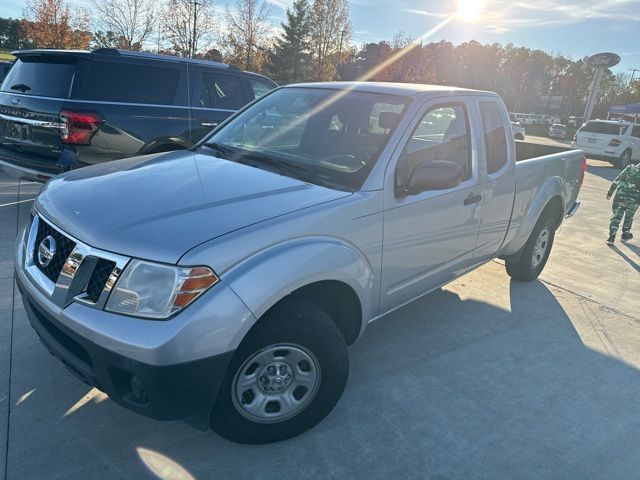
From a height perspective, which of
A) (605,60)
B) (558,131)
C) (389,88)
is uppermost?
(605,60)

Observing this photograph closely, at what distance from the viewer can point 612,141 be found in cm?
1783

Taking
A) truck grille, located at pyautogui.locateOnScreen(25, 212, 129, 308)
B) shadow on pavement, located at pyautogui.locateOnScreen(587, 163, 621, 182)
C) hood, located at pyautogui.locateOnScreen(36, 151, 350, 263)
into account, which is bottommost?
shadow on pavement, located at pyautogui.locateOnScreen(587, 163, 621, 182)

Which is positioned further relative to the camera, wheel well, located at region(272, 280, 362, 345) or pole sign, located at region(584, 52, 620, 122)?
pole sign, located at region(584, 52, 620, 122)

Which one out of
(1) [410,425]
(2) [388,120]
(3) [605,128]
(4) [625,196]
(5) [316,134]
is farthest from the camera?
(3) [605,128]

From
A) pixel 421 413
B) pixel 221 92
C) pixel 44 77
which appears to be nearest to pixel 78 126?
pixel 44 77

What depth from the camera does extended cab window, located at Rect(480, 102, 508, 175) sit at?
380cm

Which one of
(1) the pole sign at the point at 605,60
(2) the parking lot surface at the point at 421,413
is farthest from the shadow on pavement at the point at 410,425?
(1) the pole sign at the point at 605,60

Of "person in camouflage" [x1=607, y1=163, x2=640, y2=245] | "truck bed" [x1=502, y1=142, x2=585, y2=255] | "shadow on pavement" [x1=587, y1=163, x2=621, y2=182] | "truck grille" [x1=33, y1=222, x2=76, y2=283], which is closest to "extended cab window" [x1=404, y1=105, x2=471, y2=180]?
"truck bed" [x1=502, y1=142, x2=585, y2=255]

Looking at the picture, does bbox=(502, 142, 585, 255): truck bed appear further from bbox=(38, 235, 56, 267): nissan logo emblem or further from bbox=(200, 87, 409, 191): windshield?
bbox=(38, 235, 56, 267): nissan logo emblem

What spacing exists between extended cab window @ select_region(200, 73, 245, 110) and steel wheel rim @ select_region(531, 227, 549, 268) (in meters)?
4.49

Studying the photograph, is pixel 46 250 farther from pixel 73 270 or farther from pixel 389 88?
pixel 389 88

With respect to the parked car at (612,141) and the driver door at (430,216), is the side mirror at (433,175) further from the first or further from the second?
the parked car at (612,141)

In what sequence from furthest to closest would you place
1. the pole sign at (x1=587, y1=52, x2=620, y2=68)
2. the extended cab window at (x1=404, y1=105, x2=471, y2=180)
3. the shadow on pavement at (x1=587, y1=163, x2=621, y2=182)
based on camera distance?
1. the pole sign at (x1=587, y1=52, x2=620, y2=68)
2. the shadow on pavement at (x1=587, y1=163, x2=621, y2=182)
3. the extended cab window at (x1=404, y1=105, x2=471, y2=180)

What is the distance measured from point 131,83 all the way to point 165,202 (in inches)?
165
